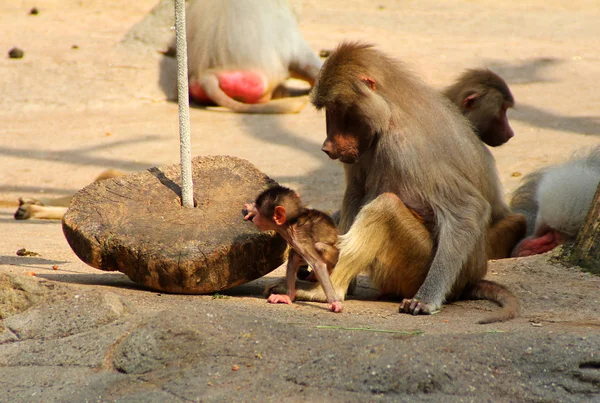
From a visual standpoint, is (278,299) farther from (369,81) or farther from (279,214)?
(369,81)

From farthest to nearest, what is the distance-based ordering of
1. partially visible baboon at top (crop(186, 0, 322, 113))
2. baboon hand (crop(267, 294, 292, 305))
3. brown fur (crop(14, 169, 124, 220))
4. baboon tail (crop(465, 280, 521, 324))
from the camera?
partially visible baboon at top (crop(186, 0, 322, 113)) → brown fur (crop(14, 169, 124, 220)) → baboon hand (crop(267, 294, 292, 305)) → baboon tail (crop(465, 280, 521, 324))

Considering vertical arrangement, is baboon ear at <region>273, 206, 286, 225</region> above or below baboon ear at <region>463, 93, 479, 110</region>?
below

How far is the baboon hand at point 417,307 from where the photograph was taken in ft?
13.5

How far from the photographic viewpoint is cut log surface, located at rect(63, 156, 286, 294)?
395cm

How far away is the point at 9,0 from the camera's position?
12.9 metres

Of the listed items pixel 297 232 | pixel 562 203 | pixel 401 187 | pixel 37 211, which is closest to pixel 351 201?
pixel 401 187

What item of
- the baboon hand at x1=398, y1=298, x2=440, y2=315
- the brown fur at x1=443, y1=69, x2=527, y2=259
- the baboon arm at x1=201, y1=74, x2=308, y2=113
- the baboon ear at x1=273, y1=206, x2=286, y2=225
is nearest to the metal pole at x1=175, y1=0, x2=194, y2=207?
the baboon ear at x1=273, y1=206, x2=286, y2=225

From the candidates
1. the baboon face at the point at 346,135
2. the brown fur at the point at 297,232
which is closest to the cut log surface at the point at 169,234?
the brown fur at the point at 297,232

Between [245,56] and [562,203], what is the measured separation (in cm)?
545

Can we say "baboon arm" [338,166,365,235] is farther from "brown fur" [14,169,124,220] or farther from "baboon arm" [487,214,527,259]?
"brown fur" [14,169,124,220]

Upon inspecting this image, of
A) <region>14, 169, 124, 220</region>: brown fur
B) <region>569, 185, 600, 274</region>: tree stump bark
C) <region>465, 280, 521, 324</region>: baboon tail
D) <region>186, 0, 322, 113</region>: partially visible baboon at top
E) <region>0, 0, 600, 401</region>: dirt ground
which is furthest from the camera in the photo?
<region>186, 0, 322, 113</region>: partially visible baboon at top

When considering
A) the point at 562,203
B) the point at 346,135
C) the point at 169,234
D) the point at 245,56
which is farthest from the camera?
the point at 245,56

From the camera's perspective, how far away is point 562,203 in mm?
5414

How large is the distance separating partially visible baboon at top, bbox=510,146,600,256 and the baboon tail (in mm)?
1100
